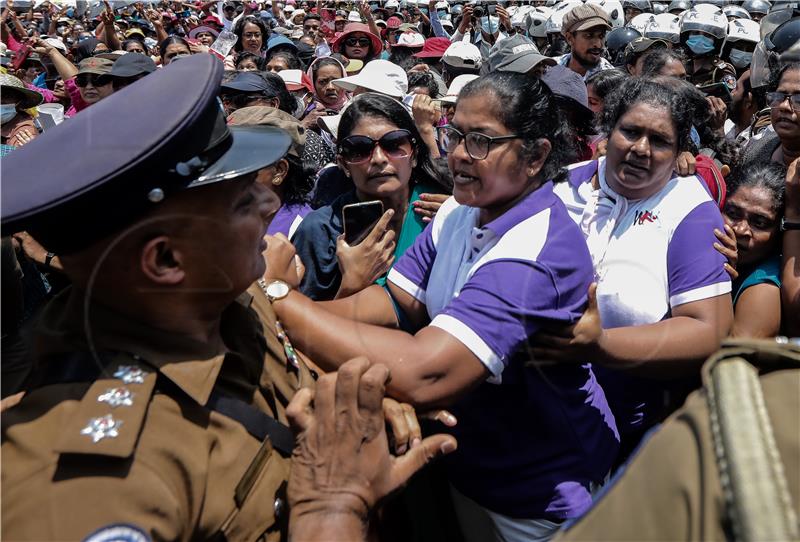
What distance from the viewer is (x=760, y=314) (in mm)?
2467

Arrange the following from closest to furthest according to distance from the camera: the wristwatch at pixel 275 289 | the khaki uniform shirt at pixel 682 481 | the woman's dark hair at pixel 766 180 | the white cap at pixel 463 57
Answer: the khaki uniform shirt at pixel 682 481
the wristwatch at pixel 275 289
the woman's dark hair at pixel 766 180
the white cap at pixel 463 57

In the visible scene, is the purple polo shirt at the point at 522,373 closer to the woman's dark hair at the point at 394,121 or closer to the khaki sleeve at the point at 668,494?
the khaki sleeve at the point at 668,494

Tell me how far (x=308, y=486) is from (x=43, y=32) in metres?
17.5

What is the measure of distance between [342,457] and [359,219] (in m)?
1.63

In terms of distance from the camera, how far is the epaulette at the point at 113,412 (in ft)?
3.65

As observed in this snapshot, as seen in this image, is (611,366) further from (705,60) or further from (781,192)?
(705,60)

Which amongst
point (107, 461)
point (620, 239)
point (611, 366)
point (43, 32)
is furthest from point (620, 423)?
point (43, 32)

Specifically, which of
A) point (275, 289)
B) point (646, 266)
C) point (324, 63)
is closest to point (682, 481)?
point (275, 289)

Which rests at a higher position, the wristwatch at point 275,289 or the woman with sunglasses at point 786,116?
the wristwatch at point 275,289

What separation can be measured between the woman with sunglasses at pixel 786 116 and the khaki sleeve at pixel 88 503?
3.10m

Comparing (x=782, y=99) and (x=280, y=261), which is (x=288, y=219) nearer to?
(x=280, y=261)

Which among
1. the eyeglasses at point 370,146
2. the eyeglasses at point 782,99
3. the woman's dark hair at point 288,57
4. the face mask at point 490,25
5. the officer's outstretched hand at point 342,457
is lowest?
the face mask at point 490,25

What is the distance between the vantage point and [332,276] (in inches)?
112

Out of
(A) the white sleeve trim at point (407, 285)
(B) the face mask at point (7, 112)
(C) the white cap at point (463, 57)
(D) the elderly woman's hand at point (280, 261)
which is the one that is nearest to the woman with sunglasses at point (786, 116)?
(A) the white sleeve trim at point (407, 285)
